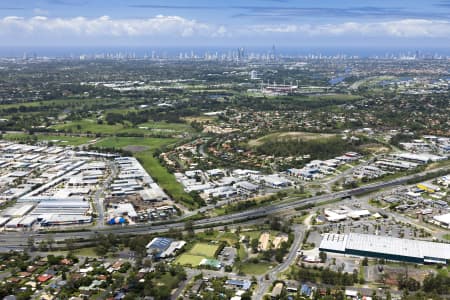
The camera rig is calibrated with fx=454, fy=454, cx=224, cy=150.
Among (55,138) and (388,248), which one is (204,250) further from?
(55,138)

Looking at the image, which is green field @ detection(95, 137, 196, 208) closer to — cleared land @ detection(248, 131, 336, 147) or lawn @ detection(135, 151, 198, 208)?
lawn @ detection(135, 151, 198, 208)

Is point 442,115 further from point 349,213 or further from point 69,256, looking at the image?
point 69,256

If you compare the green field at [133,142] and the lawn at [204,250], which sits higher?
the green field at [133,142]

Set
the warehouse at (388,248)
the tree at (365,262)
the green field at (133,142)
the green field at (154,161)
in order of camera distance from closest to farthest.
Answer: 1. the tree at (365,262)
2. the warehouse at (388,248)
3. the green field at (154,161)
4. the green field at (133,142)

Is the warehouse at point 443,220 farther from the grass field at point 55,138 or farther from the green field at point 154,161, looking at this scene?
the grass field at point 55,138

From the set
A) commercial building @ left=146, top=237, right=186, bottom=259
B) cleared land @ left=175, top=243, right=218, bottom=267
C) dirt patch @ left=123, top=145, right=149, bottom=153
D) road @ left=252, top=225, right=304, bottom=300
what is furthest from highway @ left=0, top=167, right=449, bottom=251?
dirt patch @ left=123, top=145, right=149, bottom=153

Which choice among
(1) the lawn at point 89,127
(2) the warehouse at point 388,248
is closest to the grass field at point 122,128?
(1) the lawn at point 89,127

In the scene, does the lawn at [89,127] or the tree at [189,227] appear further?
the lawn at [89,127]
